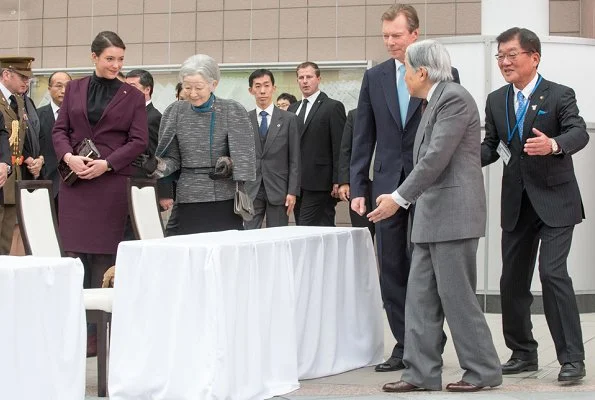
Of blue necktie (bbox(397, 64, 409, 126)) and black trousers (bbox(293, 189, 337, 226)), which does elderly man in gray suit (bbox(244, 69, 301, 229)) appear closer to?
black trousers (bbox(293, 189, 337, 226))

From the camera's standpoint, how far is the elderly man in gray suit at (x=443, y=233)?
541 cm

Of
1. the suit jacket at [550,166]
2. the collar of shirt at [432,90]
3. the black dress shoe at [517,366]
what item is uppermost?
the collar of shirt at [432,90]

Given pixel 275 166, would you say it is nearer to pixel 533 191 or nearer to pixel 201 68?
pixel 201 68

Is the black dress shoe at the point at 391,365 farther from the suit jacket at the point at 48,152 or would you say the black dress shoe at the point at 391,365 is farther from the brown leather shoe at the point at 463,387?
the suit jacket at the point at 48,152

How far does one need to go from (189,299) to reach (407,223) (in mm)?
1777

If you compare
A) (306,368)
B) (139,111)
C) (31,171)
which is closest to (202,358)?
(306,368)

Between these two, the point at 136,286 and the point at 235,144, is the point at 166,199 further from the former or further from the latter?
the point at 136,286

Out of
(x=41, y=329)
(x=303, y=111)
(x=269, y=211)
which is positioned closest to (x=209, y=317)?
(x=41, y=329)

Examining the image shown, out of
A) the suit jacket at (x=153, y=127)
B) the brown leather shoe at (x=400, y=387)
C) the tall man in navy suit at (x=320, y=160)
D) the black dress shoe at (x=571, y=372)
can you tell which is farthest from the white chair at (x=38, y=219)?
the tall man in navy suit at (x=320, y=160)

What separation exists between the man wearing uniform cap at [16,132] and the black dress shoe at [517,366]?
11.8 feet

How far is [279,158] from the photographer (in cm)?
895

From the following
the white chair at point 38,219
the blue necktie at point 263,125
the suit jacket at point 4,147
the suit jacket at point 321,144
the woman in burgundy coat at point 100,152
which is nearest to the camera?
the white chair at point 38,219

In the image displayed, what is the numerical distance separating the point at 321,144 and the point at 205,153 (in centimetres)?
279

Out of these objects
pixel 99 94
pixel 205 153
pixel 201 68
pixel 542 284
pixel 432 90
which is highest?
pixel 201 68
